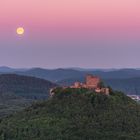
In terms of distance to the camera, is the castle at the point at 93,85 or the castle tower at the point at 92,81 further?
the castle tower at the point at 92,81

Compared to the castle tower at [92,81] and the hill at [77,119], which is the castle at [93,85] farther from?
the hill at [77,119]

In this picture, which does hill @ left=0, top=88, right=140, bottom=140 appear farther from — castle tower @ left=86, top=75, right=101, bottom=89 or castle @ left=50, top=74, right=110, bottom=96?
castle tower @ left=86, top=75, right=101, bottom=89

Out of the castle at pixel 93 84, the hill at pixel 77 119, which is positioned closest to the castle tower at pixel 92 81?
the castle at pixel 93 84

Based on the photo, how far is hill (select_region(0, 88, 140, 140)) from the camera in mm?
71562

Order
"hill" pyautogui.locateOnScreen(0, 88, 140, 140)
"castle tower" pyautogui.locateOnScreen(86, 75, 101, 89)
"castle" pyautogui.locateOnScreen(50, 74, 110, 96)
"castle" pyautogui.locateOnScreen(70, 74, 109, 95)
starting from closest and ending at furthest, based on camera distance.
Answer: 1. "hill" pyautogui.locateOnScreen(0, 88, 140, 140)
2. "castle" pyautogui.locateOnScreen(50, 74, 110, 96)
3. "castle" pyautogui.locateOnScreen(70, 74, 109, 95)
4. "castle tower" pyautogui.locateOnScreen(86, 75, 101, 89)

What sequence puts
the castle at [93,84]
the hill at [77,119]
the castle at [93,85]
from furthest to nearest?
the castle at [93,84]
the castle at [93,85]
the hill at [77,119]

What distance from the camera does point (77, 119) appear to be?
7475 cm

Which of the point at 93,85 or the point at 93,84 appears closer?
the point at 93,84

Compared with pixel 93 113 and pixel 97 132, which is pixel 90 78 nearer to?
pixel 93 113

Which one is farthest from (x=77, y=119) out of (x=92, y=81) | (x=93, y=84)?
(x=92, y=81)

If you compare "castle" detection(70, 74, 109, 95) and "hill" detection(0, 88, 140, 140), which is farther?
"castle" detection(70, 74, 109, 95)

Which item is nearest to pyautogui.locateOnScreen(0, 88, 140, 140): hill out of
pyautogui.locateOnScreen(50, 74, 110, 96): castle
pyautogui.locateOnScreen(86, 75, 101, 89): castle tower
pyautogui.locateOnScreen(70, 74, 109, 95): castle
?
pyautogui.locateOnScreen(50, 74, 110, 96): castle

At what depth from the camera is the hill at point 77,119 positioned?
7156 cm

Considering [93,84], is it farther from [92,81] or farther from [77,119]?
[77,119]
